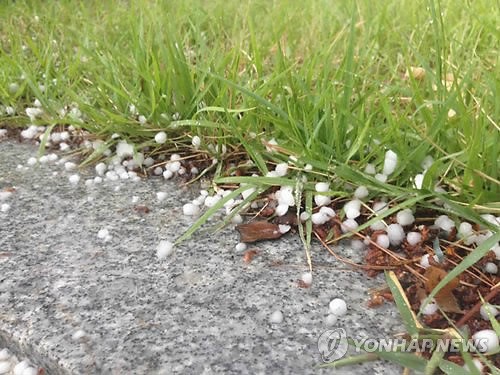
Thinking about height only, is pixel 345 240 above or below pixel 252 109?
below

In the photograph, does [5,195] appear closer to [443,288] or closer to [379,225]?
[379,225]

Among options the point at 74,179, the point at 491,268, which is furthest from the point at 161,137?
the point at 491,268

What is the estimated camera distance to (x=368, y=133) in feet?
3.91

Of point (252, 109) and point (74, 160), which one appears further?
point (74, 160)

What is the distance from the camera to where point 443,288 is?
0.93m

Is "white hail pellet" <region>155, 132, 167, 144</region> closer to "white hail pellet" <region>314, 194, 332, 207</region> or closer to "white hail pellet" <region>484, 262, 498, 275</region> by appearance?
"white hail pellet" <region>314, 194, 332, 207</region>

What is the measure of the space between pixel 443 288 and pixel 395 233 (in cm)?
17

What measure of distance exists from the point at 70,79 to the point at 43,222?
674 millimetres

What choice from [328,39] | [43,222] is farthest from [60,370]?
[328,39]

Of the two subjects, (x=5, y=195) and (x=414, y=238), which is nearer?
(x=414, y=238)

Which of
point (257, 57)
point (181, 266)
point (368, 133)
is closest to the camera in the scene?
point (181, 266)

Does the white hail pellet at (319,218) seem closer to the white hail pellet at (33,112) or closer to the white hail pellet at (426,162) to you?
the white hail pellet at (426,162)

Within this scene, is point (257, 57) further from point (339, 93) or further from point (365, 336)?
point (365, 336)

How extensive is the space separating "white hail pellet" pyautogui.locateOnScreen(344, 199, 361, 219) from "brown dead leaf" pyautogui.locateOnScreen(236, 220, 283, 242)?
137mm
